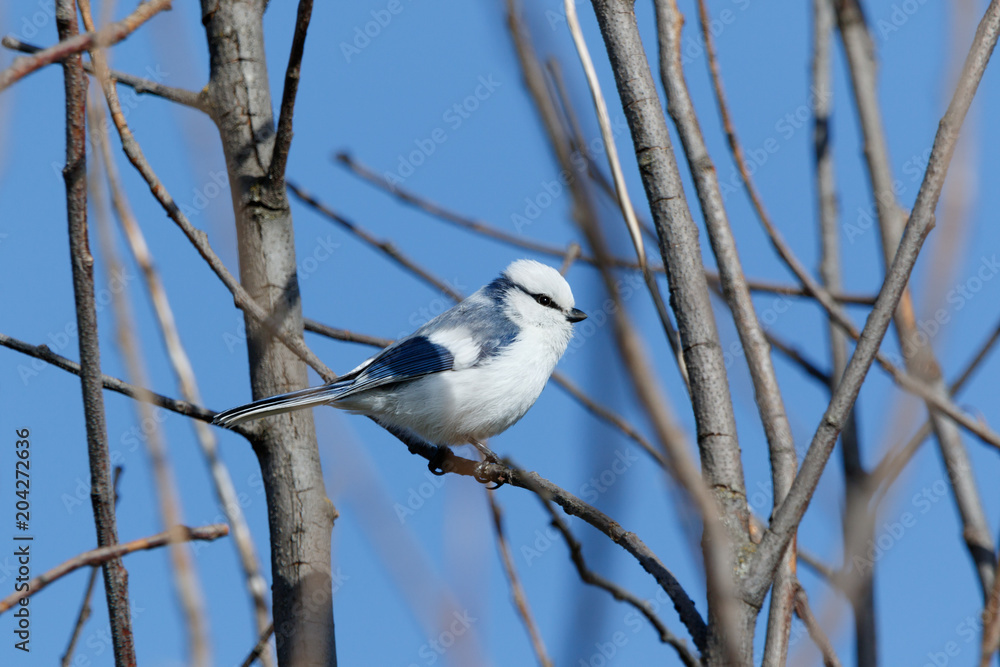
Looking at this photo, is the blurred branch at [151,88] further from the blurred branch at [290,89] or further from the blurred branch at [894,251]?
the blurred branch at [894,251]

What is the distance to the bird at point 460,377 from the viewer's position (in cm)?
301

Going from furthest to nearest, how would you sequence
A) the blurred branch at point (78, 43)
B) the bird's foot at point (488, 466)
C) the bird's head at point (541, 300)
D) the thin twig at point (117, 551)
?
the bird's head at point (541, 300)
the bird's foot at point (488, 466)
the thin twig at point (117, 551)
the blurred branch at point (78, 43)

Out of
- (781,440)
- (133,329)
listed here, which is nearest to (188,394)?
(133,329)

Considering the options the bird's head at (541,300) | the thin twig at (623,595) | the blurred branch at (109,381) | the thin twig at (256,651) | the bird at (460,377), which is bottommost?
the thin twig at (256,651)

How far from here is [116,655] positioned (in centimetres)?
127

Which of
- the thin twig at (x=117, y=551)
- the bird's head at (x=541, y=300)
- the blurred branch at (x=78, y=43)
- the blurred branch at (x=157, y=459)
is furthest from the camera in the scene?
the bird's head at (x=541, y=300)

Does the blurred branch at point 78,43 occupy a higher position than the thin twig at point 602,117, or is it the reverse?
the thin twig at point 602,117

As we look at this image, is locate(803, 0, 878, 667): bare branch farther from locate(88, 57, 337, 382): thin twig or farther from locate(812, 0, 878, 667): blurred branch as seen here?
locate(88, 57, 337, 382): thin twig

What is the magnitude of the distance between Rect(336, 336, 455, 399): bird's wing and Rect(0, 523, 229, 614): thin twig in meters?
1.70

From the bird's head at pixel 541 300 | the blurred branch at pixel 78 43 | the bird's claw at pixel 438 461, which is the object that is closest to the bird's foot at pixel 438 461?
the bird's claw at pixel 438 461

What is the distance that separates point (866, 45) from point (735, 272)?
151 cm

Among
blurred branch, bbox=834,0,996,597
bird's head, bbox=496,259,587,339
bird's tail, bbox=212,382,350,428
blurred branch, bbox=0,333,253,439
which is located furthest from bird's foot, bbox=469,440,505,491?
blurred branch, bbox=834,0,996,597

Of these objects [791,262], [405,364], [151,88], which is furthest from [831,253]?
[151,88]

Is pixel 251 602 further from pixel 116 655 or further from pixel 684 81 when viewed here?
pixel 684 81
